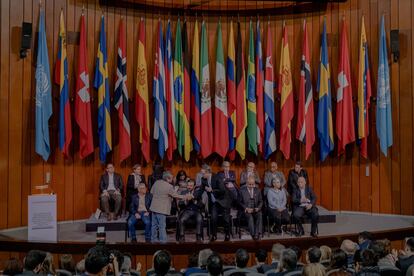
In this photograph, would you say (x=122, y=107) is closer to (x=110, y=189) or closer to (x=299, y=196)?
(x=110, y=189)

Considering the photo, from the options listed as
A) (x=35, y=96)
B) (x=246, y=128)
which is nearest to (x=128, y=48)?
(x=35, y=96)

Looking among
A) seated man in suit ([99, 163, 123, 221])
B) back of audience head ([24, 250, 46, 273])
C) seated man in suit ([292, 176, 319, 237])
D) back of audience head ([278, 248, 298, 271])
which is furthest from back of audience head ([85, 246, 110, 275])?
seated man in suit ([99, 163, 123, 221])

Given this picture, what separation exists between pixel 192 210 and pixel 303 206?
6.07 feet

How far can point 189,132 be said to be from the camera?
1027 cm

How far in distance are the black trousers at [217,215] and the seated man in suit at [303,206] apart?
116 centimetres

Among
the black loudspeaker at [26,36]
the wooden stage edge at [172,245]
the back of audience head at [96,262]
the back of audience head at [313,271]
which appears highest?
the black loudspeaker at [26,36]

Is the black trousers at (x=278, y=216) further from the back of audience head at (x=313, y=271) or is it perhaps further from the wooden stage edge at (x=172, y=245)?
the back of audience head at (x=313, y=271)

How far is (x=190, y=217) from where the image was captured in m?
8.10

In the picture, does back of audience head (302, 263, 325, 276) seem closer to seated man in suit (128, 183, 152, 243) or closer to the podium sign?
seated man in suit (128, 183, 152, 243)

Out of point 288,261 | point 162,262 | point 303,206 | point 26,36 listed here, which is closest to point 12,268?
point 162,262

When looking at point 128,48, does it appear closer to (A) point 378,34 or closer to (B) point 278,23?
(B) point 278,23

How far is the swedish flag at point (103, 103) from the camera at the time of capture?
383 inches

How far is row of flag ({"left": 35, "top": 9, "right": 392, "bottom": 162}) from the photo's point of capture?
10.0m

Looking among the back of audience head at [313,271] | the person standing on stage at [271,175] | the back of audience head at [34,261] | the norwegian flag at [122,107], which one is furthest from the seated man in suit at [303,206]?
the back of audience head at [34,261]
